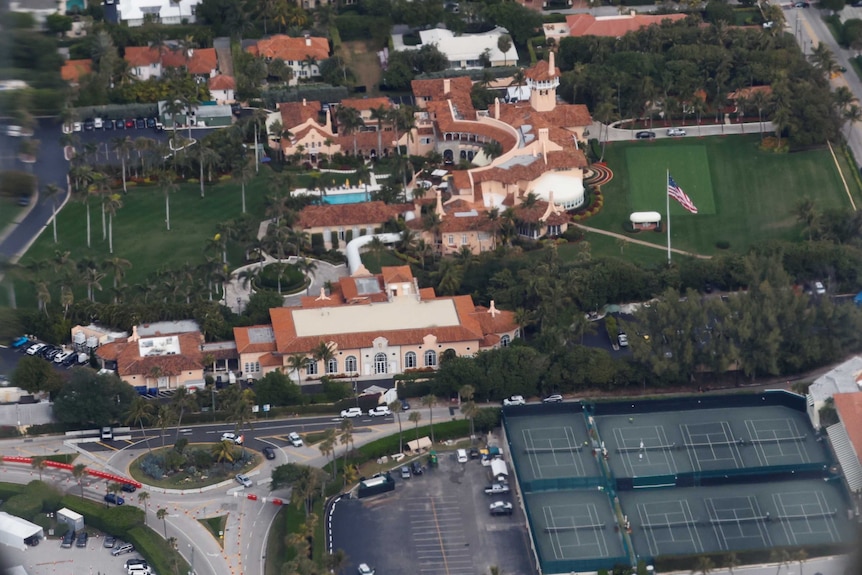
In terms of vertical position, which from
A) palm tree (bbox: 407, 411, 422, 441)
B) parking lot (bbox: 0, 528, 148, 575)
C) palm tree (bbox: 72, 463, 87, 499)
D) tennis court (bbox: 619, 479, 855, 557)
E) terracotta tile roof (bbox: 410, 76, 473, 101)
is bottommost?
tennis court (bbox: 619, 479, 855, 557)

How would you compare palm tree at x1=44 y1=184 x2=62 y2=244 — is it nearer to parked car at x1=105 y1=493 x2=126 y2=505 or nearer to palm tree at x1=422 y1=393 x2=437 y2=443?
parked car at x1=105 y1=493 x2=126 y2=505

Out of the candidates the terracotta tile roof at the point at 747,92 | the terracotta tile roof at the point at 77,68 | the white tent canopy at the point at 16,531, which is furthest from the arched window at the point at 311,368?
the terracotta tile roof at the point at 747,92

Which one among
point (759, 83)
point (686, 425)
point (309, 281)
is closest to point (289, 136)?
point (309, 281)

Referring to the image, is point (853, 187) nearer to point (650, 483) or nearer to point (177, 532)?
point (650, 483)

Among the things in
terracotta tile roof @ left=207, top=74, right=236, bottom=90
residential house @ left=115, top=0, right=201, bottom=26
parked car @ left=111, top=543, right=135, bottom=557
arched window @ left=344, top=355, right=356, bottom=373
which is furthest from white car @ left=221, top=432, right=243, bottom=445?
residential house @ left=115, top=0, right=201, bottom=26

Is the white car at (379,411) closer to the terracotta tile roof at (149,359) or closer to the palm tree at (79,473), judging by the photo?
the terracotta tile roof at (149,359)

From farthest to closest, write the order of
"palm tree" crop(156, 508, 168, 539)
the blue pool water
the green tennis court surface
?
the green tennis court surface → the blue pool water → "palm tree" crop(156, 508, 168, 539)

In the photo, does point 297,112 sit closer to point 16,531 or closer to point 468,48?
point 468,48
